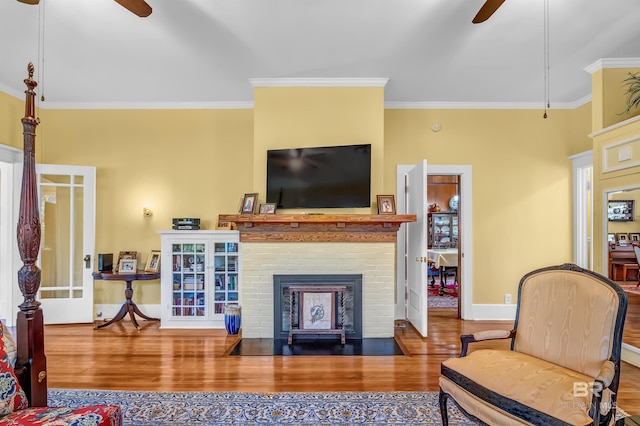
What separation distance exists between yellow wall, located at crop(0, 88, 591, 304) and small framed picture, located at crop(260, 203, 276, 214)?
931 mm

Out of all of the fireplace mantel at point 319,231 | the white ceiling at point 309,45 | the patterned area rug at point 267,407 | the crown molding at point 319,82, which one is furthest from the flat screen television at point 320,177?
the patterned area rug at point 267,407

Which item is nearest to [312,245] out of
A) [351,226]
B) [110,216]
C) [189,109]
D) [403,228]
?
[351,226]

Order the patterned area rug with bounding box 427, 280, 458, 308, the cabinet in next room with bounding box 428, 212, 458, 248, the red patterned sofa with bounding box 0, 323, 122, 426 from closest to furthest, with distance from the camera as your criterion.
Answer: the red patterned sofa with bounding box 0, 323, 122, 426, the patterned area rug with bounding box 427, 280, 458, 308, the cabinet in next room with bounding box 428, 212, 458, 248

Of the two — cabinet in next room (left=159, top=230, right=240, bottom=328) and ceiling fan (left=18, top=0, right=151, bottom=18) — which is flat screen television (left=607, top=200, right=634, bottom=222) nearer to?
cabinet in next room (left=159, top=230, right=240, bottom=328)

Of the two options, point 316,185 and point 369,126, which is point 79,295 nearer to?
point 316,185

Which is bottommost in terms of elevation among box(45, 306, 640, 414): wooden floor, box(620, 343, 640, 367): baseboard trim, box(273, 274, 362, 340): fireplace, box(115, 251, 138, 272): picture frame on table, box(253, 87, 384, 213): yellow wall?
box(45, 306, 640, 414): wooden floor

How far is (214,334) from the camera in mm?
3863

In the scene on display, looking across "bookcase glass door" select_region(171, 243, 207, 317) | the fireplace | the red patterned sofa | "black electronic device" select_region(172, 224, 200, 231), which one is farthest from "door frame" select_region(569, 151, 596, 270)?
the red patterned sofa

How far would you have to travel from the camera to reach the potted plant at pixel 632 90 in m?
3.27

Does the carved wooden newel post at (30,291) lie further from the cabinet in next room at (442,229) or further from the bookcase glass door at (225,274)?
the cabinet in next room at (442,229)

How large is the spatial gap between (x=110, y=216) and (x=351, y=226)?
324cm

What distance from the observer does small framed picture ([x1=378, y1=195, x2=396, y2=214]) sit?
3.69m

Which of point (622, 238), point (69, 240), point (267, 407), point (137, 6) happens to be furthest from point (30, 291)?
point (622, 238)

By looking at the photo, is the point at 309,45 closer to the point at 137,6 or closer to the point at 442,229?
the point at 137,6
